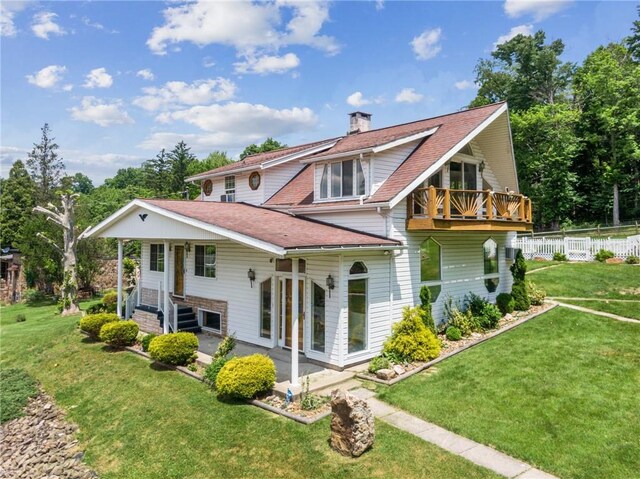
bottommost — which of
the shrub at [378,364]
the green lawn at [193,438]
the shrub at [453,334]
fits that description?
the green lawn at [193,438]

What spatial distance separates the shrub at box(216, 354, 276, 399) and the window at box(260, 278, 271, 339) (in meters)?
3.50

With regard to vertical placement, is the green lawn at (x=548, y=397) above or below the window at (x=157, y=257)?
below

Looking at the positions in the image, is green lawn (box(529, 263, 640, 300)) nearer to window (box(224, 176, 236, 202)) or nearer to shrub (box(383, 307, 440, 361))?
shrub (box(383, 307, 440, 361))

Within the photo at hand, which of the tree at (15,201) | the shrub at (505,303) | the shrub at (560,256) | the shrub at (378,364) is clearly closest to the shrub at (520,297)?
the shrub at (505,303)

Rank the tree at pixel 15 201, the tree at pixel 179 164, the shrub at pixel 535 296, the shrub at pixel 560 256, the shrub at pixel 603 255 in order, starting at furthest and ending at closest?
the tree at pixel 179 164
the tree at pixel 15 201
the shrub at pixel 560 256
the shrub at pixel 603 255
the shrub at pixel 535 296

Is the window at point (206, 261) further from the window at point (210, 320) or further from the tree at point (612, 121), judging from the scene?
the tree at point (612, 121)

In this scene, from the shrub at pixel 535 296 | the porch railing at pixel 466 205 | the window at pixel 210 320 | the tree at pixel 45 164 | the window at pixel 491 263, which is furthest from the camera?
the tree at pixel 45 164

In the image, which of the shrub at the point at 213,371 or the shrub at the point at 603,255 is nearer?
the shrub at the point at 213,371

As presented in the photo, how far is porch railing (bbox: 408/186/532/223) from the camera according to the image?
1257cm

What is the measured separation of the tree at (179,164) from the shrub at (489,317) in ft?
140

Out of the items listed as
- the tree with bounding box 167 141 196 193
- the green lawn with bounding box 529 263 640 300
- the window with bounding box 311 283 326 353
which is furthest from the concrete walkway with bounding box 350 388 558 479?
the tree with bounding box 167 141 196 193

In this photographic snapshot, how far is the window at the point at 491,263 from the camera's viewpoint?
1630 cm

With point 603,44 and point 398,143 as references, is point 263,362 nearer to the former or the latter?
point 398,143

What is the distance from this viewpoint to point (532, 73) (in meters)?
44.1
